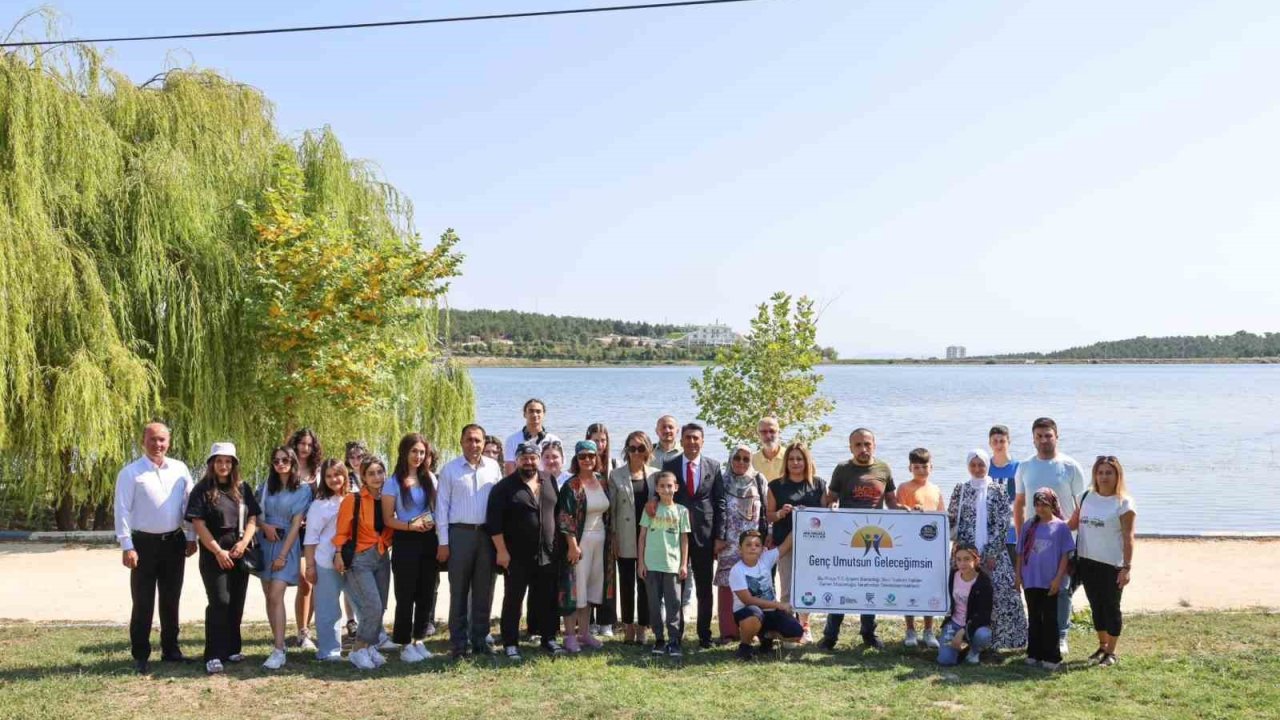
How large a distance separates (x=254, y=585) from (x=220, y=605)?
150 inches

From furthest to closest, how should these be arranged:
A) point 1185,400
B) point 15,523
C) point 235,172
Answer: point 1185,400 → point 15,523 → point 235,172

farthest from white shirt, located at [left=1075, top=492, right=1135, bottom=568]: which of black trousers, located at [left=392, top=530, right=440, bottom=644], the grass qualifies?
black trousers, located at [left=392, top=530, right=440, bottom=644]

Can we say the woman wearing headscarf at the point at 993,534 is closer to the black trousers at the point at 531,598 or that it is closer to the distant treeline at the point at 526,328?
the black trousers at the point at 531,598

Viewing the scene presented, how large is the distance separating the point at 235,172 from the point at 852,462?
10.2 m

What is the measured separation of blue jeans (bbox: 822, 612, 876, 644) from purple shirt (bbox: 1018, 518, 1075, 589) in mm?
1312

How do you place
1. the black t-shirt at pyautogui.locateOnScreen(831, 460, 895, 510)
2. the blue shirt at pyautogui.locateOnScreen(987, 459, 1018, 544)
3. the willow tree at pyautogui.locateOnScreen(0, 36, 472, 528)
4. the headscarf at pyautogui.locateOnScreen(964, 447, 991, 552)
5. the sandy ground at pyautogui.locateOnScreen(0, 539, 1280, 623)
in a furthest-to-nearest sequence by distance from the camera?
the willow tree at pyautogui.locateOnScreen(0, 36, 472, 528) < the sandy ground at pyautogui.locateOnScreen(0, 539, 1280, 623) < the blue shirt at pyautogui.locateOnScreen(987, 459, 1018, 544) < the black t-shirt at pyautogui.locateOnScreen(831, 460, 895, 510) < the headscarf at pyautogui.locateOnScreen(964, 447, 991, 552)

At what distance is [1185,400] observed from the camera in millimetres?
78125

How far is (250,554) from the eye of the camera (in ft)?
27.7

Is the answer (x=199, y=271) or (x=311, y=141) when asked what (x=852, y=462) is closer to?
(x=199, y=271)

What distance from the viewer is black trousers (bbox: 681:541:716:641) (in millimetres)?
8992

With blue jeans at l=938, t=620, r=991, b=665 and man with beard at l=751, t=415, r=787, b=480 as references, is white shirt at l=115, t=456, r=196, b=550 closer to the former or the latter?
man with beard at l=751, t=415, r=787, b=480

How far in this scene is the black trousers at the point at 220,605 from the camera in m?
8.26

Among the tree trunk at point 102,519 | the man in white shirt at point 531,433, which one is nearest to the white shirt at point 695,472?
the man in white shirt at point 531,433

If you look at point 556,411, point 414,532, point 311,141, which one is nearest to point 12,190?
point 311,141
